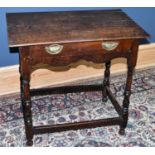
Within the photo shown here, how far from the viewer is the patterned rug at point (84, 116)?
70.7 inches

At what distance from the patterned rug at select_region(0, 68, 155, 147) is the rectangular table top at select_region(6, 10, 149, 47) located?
0.68 metres

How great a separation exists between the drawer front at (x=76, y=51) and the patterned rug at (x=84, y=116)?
22.3 inches

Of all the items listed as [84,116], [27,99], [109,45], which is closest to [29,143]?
[27,99]

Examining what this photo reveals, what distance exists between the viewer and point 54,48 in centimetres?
140

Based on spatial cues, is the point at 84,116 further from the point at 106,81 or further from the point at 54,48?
the point at 54,48

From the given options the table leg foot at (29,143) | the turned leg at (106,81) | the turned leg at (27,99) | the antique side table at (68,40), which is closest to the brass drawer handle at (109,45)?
the antique side table at (68,40)

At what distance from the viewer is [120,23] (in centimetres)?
163

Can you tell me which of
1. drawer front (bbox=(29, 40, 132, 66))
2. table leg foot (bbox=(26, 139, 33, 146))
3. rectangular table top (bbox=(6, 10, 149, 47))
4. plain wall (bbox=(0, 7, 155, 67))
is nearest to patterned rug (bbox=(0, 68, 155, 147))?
table leg foot (bbox=(26, 139, 33, 146))

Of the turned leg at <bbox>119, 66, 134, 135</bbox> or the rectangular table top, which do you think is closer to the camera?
the rectangular table top

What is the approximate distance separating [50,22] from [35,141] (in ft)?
2.37

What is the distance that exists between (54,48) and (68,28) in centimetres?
18

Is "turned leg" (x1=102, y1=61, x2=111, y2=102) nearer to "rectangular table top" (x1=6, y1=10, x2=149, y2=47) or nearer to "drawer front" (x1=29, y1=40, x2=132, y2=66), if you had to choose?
"rectangular table top" (x1=6, y1=10, x2=149, y2=47)

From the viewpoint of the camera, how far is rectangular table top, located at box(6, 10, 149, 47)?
1.41 metres

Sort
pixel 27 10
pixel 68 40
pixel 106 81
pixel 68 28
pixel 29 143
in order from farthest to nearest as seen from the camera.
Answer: pixel 106 81 → pixel 27 10 → pixel 29 143 → pixel 68 28 → pixel 68 40
